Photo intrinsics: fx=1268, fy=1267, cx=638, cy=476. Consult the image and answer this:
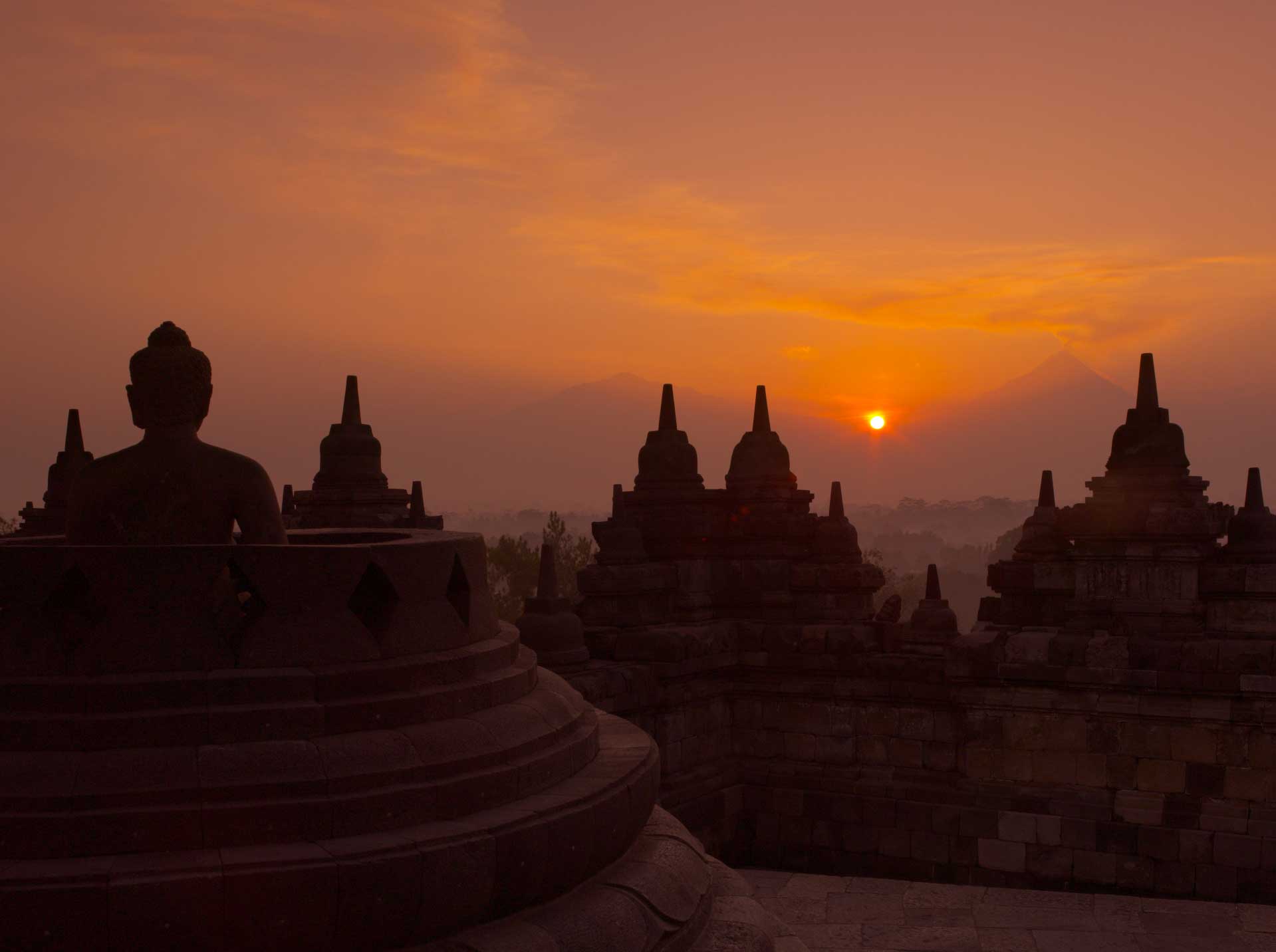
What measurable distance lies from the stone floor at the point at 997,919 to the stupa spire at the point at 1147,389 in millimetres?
5062

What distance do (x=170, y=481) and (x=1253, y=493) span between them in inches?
443

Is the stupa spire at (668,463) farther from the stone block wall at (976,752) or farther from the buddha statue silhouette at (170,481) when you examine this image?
the buddha statue silhouette at (170,481)

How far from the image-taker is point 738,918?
252 inches

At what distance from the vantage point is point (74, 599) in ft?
18.0

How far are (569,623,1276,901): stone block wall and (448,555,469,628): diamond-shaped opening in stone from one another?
226 inches

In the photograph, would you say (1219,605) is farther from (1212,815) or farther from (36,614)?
(36,614)

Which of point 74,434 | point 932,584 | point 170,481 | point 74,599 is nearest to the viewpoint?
point 74,599

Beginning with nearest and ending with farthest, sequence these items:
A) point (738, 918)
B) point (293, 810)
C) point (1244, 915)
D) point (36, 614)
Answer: point (293, 810)
point (36, 614)
point (738, 918)
point (1244, 915)

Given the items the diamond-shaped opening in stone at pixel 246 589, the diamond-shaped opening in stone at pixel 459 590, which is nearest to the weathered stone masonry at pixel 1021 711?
the diamond-shaped opening in stone at pixel 459 590

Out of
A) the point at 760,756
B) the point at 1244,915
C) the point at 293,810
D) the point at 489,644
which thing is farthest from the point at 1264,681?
the point at 293,810

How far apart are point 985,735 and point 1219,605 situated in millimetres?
2643

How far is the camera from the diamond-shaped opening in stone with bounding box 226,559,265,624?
554 centimetres

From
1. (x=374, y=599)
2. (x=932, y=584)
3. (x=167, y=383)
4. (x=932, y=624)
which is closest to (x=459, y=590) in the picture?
(x=374, y=599)

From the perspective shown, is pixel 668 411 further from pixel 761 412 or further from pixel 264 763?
pixel 264 763
